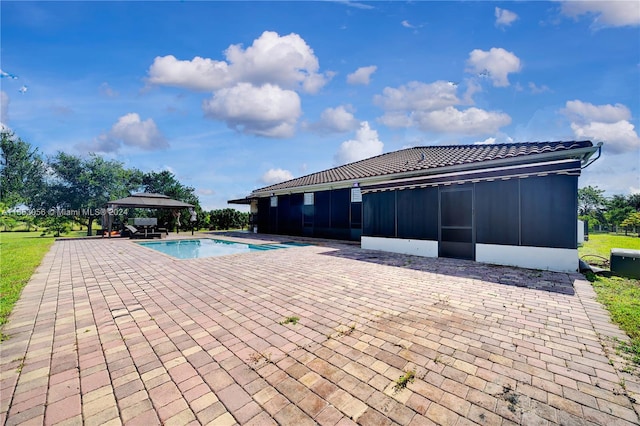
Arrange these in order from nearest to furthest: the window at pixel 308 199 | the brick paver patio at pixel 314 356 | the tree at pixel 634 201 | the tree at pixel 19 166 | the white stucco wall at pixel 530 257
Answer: the brick paver patio at pixel 314 356 < the white stucco wall at pixel 530 257 < the window at pixel 308 199 < the tree at pixel 19 166 < the tree at pixel 634 201

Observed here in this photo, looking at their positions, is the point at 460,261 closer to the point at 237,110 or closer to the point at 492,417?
the point at 492,417

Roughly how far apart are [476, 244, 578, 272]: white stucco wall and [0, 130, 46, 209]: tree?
48179 mm

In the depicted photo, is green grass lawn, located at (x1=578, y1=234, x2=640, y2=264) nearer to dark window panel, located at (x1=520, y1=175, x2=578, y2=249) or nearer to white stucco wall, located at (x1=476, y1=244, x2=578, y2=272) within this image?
white stucco wall, located at (x1=476, y1=244, x2=578, y2=272)

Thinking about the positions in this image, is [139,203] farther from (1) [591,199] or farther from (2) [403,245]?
(1) [591,199]

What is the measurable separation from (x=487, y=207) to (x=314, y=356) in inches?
315

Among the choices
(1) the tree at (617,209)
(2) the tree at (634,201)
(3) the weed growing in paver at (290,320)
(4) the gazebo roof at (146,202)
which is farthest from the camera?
(2) the tree at (634,201)

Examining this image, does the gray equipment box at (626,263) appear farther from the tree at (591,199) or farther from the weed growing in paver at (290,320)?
the tree at (591,199)

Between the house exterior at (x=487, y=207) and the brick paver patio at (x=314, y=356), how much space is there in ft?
6.24

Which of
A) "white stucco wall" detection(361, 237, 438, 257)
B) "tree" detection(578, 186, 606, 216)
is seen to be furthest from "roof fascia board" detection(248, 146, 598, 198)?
"tree" detection(578, 186, 606, 216)

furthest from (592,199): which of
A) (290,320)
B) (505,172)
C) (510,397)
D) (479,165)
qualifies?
(290,320)

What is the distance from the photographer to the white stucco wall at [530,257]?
711 centimetres

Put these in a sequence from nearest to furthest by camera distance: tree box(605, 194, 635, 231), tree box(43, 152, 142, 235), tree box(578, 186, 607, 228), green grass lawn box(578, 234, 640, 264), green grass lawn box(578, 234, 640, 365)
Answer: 1. green grass lawn box(578, 234, 640, 365)
2. green grass lawn box(578, 234, 640, 264)
3. tree box(43, 152, 142, 235)
4. tree box(605, 194, 635, 231)
5. tree box(578, 186, 607, 228)

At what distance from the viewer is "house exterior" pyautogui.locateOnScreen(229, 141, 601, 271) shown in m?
7.20

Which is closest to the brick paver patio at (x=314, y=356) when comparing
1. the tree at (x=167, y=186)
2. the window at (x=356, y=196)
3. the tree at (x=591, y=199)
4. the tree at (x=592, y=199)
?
the window at (x=356, y=196)
